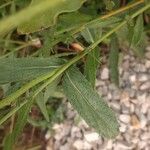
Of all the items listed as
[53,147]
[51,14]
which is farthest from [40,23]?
[53,147]

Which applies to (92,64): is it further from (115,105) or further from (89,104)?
(115,105)

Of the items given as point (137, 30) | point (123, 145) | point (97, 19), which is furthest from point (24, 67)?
point (123, 145)

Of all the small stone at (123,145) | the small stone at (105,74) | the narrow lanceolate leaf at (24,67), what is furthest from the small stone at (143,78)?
the narrow lanceolate leaf at (24,67)

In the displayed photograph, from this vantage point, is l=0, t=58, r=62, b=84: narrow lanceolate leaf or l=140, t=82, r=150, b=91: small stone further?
l=140, t=82, r=150, b=91: small stone

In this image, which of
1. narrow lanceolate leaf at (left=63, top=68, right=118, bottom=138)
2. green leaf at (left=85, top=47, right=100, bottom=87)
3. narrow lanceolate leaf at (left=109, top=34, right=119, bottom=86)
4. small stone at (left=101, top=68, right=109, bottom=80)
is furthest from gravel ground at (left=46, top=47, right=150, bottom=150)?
narrow lanceolate leaf at (left=63, top=68, right=118, bottom=138)

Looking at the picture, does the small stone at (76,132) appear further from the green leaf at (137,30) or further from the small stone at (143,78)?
the green leaf at (137,30)

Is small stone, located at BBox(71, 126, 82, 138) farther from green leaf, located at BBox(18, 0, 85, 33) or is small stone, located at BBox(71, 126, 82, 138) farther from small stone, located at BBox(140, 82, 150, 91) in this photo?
green leaf, located at BBox(18, 0, 85, 33)

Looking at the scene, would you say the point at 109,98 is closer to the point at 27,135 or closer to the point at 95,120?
the point at 27,135
